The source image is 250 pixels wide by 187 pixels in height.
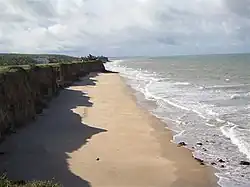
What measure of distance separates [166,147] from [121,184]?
5520mm

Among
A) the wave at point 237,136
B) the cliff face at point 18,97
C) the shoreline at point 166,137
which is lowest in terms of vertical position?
the shoreline at point 166,137

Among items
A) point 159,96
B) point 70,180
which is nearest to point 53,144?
point 70,180

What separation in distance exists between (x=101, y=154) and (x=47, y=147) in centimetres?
262

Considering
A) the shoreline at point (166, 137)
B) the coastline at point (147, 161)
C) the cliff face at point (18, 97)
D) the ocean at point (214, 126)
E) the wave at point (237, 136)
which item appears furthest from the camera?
the cliff face at point (18, 97)

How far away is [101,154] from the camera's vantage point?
16.8m

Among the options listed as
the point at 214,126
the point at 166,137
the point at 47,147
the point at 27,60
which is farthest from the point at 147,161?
the point at 27,60

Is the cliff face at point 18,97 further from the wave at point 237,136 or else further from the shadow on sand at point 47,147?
the wave at point 237,136

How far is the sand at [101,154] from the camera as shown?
13836 mm

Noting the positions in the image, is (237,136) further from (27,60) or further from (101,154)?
(27,60)

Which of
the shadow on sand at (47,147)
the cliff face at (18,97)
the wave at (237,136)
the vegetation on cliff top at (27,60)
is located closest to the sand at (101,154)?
the shadow on sand at (47,147)

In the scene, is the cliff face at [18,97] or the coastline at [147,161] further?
the cliff face at [18,97]

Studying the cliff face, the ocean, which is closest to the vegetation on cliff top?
the cliff face

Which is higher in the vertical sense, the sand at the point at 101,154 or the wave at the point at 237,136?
the wave at the point at 237,136

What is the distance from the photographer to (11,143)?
58.4ft
